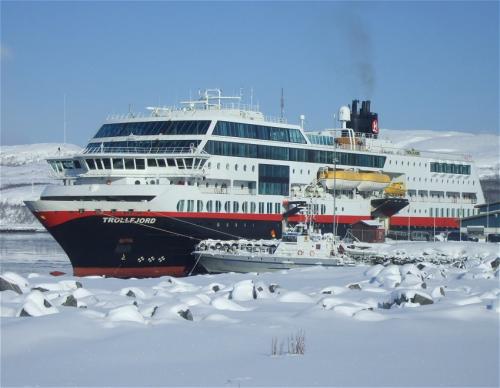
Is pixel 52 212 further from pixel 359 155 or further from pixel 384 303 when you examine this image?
pixel 384 303

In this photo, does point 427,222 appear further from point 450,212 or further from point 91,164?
point 91,164

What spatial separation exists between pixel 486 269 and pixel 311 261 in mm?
8980

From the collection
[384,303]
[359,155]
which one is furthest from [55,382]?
[359,155]

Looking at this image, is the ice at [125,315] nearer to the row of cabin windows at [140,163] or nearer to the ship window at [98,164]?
the row of cabin windows at [140,163]

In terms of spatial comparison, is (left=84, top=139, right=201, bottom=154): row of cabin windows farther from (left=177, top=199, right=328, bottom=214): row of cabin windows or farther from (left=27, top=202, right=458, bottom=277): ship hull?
(left=27, top=202, right=458, bottom=277): ship hull

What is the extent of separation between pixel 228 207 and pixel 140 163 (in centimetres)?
495

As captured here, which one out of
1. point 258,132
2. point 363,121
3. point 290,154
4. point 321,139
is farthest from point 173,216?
point 363,121

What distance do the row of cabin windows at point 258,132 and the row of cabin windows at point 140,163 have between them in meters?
2.38

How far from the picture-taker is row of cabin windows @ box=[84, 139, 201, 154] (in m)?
45.7

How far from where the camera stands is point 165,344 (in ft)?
49.6

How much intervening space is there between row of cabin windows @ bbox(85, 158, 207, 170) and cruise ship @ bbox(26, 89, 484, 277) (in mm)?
49

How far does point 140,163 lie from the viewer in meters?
45.2

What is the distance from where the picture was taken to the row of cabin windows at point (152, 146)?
150 ft

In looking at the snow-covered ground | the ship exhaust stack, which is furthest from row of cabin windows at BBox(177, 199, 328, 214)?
the snow-covered ground
